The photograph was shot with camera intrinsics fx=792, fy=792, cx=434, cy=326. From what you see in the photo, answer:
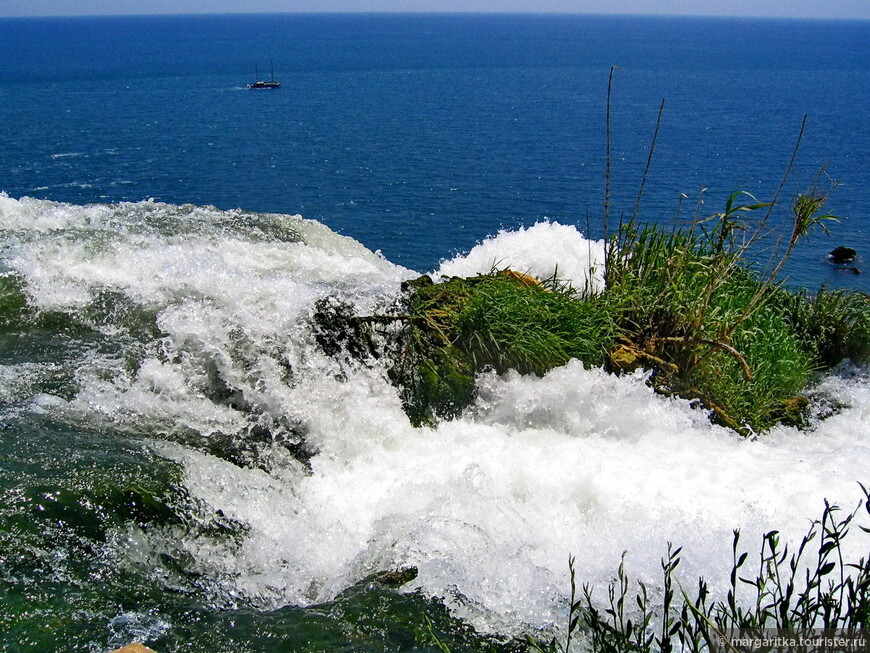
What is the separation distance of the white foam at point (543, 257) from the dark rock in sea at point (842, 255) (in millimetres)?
11575

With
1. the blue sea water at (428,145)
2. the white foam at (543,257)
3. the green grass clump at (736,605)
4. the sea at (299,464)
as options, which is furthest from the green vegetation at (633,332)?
the green grass clump at (736,605)

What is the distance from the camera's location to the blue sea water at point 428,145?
2156cm

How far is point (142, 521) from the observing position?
5.04m

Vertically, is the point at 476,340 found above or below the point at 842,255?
above

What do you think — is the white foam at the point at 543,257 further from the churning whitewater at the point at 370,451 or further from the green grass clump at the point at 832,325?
the green grass clump at the point at 832,325

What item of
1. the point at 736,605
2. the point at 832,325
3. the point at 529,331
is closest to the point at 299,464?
the point at 529,331

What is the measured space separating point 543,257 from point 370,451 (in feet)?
13.0

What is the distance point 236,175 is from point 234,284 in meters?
18.3

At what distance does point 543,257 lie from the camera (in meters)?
9.67

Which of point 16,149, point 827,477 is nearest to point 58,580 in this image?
point 827,477

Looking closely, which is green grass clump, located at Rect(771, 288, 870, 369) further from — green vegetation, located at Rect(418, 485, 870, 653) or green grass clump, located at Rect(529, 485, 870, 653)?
green vegetation, located at Rect(418, 485, 870, 653)

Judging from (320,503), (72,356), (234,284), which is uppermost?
(234,284)

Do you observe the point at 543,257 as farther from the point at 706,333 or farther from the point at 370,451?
the point at 370,451

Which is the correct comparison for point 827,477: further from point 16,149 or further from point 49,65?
point 49,65
